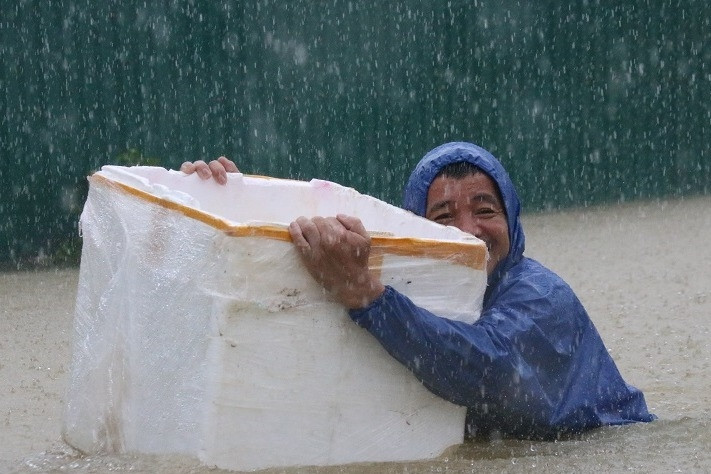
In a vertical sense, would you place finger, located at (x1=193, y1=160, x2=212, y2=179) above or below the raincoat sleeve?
above

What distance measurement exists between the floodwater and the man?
0.38ft

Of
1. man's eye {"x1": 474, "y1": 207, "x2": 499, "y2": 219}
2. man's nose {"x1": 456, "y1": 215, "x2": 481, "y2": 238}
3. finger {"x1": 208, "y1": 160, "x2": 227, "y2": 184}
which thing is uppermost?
finger {"x1": 208, "y1": 160, "x2": 227, "y2": 184}

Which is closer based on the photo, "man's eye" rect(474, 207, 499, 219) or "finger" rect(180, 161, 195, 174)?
"man's eye" rect(474, 207, 499, 219)

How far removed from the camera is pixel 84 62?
861cm

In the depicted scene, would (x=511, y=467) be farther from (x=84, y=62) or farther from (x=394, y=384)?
(x=84, y=62)

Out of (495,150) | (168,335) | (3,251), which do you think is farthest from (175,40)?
(168,335)

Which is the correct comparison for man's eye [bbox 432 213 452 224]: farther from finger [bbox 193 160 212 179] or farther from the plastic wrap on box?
finger [bbox 193 160 212 179]

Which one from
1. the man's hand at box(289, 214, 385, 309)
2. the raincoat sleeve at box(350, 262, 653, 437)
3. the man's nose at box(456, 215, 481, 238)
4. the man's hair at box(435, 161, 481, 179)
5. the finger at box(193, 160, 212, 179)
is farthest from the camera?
the finger at box(193, 160, 212, 179)

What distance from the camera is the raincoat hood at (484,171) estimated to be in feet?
11.4

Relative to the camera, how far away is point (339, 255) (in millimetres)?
2598

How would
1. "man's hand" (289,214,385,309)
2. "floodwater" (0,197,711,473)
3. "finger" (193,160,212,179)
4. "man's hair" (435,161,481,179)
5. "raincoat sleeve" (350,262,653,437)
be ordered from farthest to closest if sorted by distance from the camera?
"finger" (193,160,212,179), "man's hair" (435,161,481,179), "floodwater" (0,197,711,473), "raincoat sleeve" (350,262,653,437), "man's hand" (289,214,385,309)

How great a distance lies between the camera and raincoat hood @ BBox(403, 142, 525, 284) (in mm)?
3482

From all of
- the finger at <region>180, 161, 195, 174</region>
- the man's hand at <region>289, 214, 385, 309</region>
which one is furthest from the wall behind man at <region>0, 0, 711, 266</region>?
the man's hand at <region>289, 214, 385, 309</region>

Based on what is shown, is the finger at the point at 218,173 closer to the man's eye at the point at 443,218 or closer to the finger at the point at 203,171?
the finger at the point at 203,171
